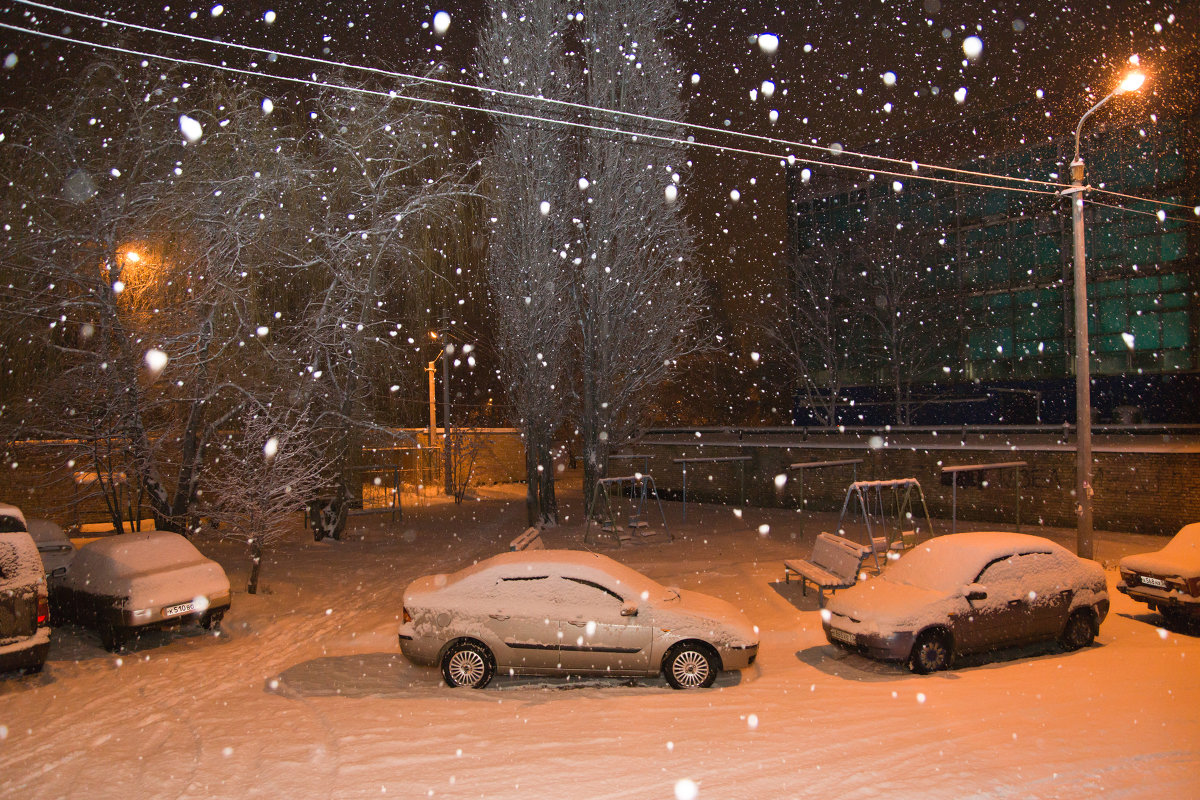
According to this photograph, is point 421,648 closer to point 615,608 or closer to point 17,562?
point 615,608

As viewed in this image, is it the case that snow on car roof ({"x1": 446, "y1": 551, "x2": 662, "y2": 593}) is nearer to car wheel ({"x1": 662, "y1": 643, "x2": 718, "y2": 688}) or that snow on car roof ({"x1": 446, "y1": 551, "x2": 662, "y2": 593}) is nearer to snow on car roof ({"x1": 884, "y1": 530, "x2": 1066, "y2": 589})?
car wheel ({"x1": 662, "y1": 643, "x2": 718, "y2": 688})

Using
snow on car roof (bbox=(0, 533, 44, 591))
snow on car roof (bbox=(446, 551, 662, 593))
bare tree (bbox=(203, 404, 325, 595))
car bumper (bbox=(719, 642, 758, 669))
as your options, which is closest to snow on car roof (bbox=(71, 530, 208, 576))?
snow on car roof (bbox=(0, 533, 44, 591))

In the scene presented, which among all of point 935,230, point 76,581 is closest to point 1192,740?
point 76,581

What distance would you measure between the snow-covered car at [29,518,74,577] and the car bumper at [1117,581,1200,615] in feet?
50.9

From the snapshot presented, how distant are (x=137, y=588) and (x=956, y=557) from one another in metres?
10.0

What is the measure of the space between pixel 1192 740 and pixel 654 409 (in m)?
16.6

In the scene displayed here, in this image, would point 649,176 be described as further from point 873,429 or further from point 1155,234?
point 1155,234

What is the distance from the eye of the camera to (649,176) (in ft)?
62.1

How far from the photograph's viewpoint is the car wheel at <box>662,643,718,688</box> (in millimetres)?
7379

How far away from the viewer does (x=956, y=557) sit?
840cm

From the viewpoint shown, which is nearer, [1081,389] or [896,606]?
[896,606]

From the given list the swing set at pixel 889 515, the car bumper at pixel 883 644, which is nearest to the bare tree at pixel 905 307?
the swing set at pixel 889 515

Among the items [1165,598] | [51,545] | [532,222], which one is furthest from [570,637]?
[532,222]

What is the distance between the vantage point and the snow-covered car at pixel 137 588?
8531 mm
